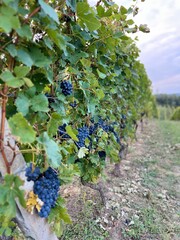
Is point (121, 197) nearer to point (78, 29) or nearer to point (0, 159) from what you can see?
point (78, 29)

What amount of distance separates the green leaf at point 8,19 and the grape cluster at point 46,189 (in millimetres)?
602

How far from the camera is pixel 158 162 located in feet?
18.1

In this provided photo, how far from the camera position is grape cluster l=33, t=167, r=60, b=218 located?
100 centimetres

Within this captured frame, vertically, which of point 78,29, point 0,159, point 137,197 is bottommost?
point 137,197

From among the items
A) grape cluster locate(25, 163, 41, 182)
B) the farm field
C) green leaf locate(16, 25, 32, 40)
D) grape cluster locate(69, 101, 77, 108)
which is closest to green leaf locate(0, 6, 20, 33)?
green leaf locate(16, 25, 32, 40)

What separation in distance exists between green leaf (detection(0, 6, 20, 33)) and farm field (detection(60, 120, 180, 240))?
198 cm

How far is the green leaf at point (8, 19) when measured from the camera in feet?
2.09

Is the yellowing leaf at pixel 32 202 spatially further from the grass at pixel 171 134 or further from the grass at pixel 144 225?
the grass at pixel 171 134

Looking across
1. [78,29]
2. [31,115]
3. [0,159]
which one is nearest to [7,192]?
[0,159]

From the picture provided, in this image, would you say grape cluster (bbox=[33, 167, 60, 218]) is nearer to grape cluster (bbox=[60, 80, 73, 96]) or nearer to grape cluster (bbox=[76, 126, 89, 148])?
grape cluster (bbox=[60, 80, 73, 96])

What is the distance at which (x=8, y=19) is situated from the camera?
25.5 inches

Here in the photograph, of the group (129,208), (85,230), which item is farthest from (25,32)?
(129,208)

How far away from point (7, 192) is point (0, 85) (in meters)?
0.39

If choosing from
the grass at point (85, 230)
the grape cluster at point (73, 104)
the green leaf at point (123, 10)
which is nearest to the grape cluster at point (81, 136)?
the grape cluster at point (73, 104)
